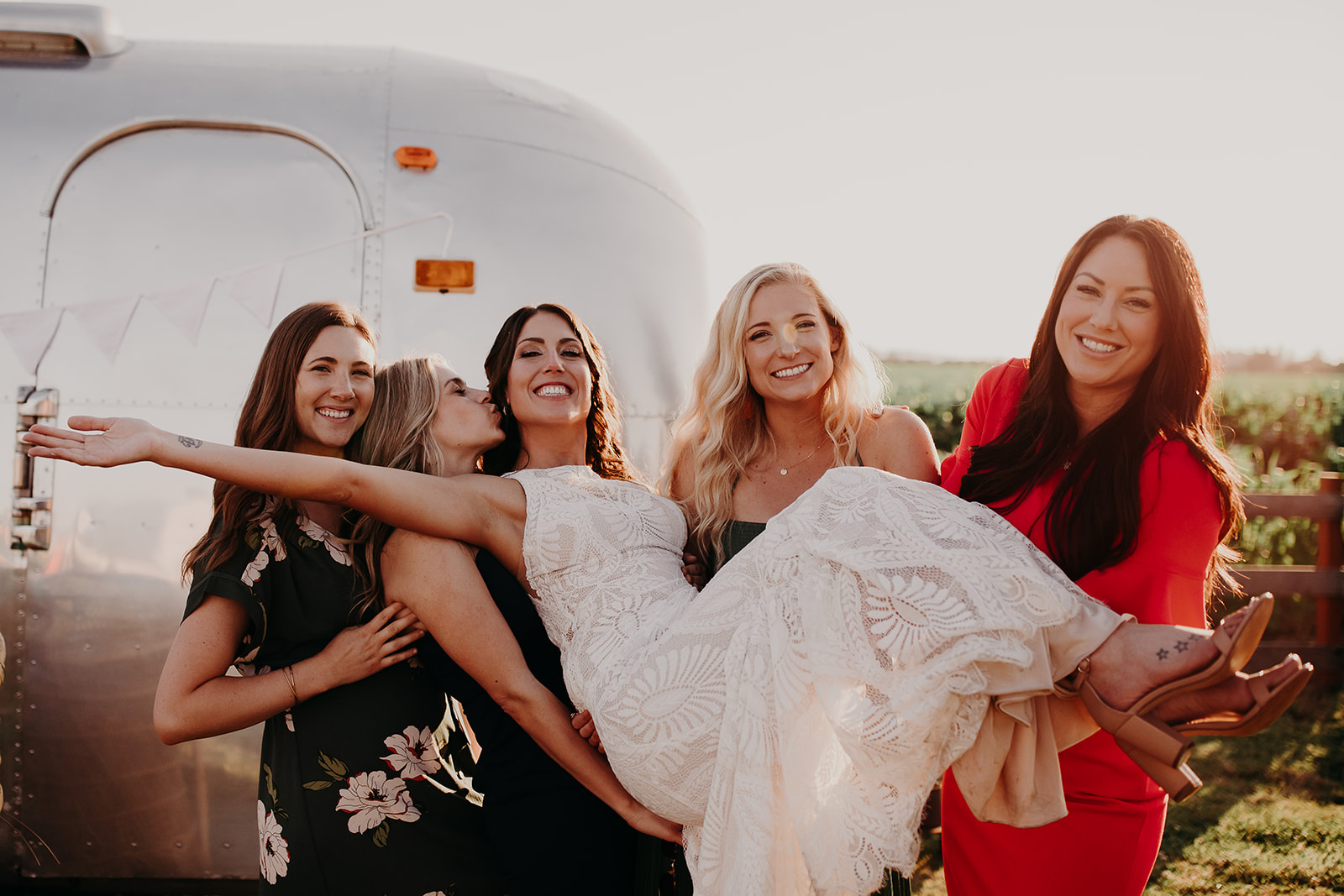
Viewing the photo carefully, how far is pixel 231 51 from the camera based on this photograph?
3389mm

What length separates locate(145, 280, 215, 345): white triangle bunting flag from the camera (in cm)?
298

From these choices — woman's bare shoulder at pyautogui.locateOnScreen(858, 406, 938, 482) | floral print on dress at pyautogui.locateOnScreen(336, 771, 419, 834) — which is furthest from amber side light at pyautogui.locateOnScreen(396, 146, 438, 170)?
floral print on dress at pyautogui.locateOnScreen(336, 771, 419, 834)

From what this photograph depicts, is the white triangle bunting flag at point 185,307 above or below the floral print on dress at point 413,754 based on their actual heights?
above

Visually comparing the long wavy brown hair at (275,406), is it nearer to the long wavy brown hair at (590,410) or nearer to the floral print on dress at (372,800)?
the long wavy brown hair at (590,410)

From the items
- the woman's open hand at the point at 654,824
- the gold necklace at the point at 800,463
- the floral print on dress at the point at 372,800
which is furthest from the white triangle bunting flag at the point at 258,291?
the woman's open hand at the point at 654,824

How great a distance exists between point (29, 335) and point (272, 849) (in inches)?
82.4

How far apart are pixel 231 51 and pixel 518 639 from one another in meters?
2.80

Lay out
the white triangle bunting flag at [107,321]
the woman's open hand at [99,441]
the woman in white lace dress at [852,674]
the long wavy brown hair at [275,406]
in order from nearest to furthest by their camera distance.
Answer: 1. the woman in white lace dress at [852,674]
2. the woman's open hand at [99,441]
3. the long wavy brown hair at [275,406]
4. the white triangle bunting flag at [107,321]

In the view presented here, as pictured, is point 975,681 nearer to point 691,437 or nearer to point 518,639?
point 518,639

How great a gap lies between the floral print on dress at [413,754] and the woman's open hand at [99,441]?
934mm

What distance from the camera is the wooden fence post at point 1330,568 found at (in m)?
6.40

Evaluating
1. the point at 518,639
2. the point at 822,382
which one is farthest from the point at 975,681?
the point at 822,382

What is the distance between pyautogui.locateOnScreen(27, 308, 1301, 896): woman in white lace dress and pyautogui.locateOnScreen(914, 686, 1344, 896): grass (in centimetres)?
291

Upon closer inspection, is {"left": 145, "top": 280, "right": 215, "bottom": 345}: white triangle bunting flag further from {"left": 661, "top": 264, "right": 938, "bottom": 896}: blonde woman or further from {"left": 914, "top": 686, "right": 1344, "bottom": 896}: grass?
{"left": 914, "top": 686, "right": 1344, "bottom": 896}: grass
